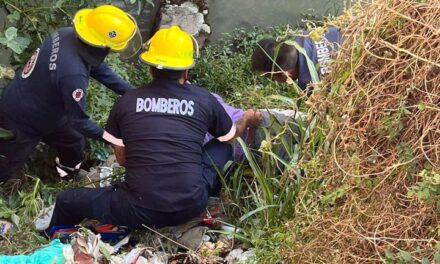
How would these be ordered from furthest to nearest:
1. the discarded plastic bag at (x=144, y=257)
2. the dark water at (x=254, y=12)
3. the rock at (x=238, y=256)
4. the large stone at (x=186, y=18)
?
1. the dark water at (x=254, y=12)
2. the large stone at (x=186, y=18)
3. the rock at (x=238, y=256)
4. the discarded plastic bag at (x=144, y=257)

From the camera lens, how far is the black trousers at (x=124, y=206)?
3426mm

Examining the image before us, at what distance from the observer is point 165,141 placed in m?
3.40

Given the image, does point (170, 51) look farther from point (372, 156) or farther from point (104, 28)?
point (372, 156)

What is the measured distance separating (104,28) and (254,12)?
8.87ft

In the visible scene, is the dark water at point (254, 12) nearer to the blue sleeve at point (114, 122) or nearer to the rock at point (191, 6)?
the rock at point (191, 6)

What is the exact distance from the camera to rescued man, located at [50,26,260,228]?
3393mm

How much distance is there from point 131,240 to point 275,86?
221 centimetres

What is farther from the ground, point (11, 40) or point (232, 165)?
point (11, 40)

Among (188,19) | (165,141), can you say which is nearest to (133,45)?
(165,141)

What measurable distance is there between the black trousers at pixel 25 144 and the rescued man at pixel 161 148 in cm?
65

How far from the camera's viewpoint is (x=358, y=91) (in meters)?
2.50

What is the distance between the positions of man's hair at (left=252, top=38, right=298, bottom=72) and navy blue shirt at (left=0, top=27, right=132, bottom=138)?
1.01 metres

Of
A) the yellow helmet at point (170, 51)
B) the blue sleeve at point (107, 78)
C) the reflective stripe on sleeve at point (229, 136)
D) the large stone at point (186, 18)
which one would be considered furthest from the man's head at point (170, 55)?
the large stone at point (186, 18)

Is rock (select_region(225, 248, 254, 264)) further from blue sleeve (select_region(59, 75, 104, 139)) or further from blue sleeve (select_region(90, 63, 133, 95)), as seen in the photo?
blue sleeve (select_region(90, 63, 133, 95))
